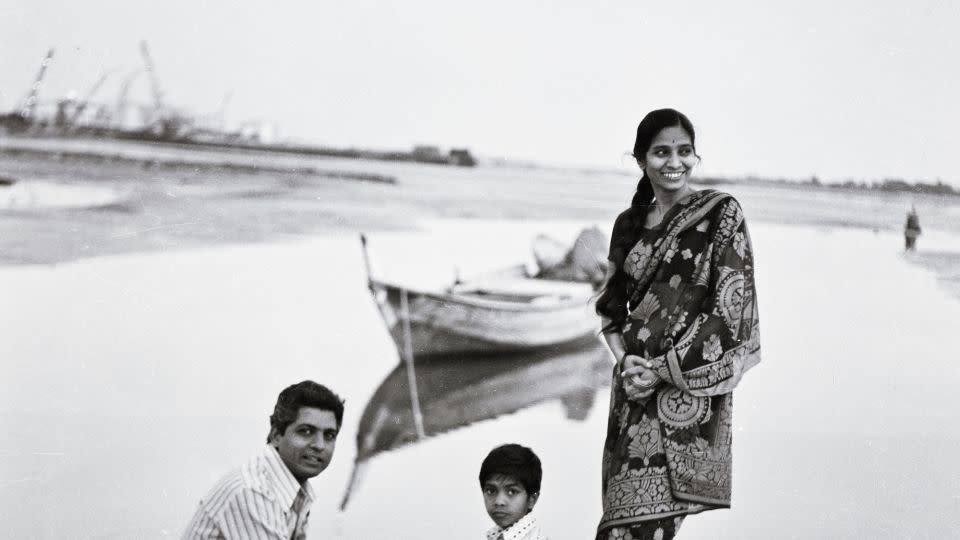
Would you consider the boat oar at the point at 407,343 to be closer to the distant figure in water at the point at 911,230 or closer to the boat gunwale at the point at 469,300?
the boat gunwale at the point at 469,300

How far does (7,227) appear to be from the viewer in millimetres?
3883

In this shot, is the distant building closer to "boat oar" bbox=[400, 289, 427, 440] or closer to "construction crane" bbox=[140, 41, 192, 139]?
"boat oar" bbox=[400, 289, 427, 440]

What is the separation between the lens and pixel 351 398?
12.7 ft

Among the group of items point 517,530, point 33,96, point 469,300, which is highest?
point 33,96

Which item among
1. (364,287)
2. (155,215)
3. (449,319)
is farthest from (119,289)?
(449,319)

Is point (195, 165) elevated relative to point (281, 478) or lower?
elevated

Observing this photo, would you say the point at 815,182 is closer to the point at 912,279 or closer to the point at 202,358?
the point at 912,279

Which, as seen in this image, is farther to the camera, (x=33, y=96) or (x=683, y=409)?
(x=33, y=96)

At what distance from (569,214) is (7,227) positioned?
1845mm

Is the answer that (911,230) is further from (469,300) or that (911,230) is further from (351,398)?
(351,398)

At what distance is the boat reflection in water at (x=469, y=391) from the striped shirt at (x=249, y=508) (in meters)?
1.98

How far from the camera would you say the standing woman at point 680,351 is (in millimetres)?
1906

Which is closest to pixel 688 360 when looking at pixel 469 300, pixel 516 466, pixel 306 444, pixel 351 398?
pixel 516 466

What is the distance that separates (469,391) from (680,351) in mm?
2143
